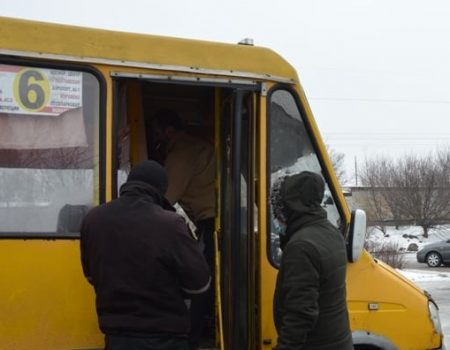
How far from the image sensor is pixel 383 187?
167 ft

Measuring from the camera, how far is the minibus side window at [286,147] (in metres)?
3.60

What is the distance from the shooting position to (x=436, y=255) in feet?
82.7

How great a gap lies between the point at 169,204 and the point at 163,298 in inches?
53.8

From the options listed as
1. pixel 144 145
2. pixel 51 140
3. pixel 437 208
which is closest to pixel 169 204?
pixel 144 145

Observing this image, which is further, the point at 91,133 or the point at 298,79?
the point at 298,79

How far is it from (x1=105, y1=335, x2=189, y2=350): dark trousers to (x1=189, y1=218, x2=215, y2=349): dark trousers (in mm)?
1062

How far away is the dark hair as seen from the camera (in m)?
4.50

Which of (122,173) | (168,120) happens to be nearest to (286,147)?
(122,173)

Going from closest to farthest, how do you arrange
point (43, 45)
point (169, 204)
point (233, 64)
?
point (43, 45), point (233, 64), point (169, 204)

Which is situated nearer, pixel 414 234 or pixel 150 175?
pixel 150 175

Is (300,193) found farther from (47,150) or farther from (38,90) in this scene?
(38,90)

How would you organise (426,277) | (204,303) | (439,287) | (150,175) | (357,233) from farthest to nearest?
1. (426,277)
2. (439,287)
3. (204,303)
4. (357,233)
5. (150,175)

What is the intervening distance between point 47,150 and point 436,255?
24418 mm

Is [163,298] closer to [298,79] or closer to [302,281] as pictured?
[302,281]
